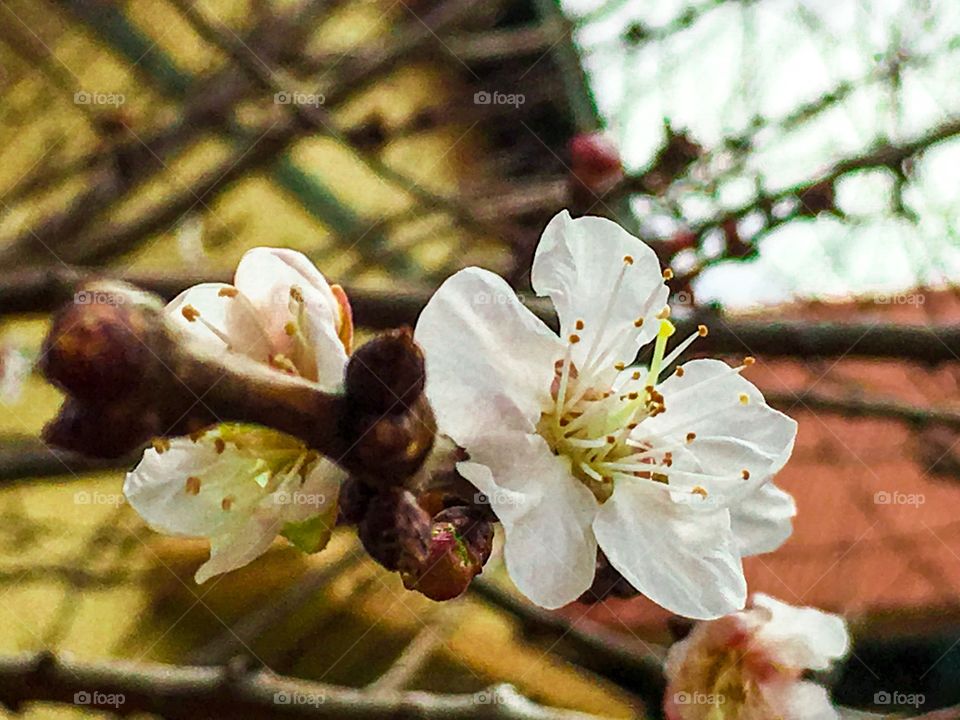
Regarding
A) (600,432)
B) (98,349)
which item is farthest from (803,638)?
(98,349)

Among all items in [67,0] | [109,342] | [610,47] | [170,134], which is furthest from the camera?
[67,0]

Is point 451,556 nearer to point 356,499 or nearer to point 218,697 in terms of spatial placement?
point 356,499

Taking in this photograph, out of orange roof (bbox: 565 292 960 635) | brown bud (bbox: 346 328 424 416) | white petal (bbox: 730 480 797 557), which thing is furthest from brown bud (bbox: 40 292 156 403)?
orange roof (bbox: 565 292 960 635)

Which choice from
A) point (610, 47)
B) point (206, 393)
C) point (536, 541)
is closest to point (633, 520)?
point (536, 541)

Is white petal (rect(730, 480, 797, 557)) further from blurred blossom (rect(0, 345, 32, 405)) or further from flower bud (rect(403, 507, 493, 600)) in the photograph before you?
blurred blossom (rect(0, 345, 32, 405))

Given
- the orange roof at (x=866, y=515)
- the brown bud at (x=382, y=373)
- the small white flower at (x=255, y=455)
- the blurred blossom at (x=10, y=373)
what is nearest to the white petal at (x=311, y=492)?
the small white flower at (x=255, y=455)

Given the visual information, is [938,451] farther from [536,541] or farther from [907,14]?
[536,541]
